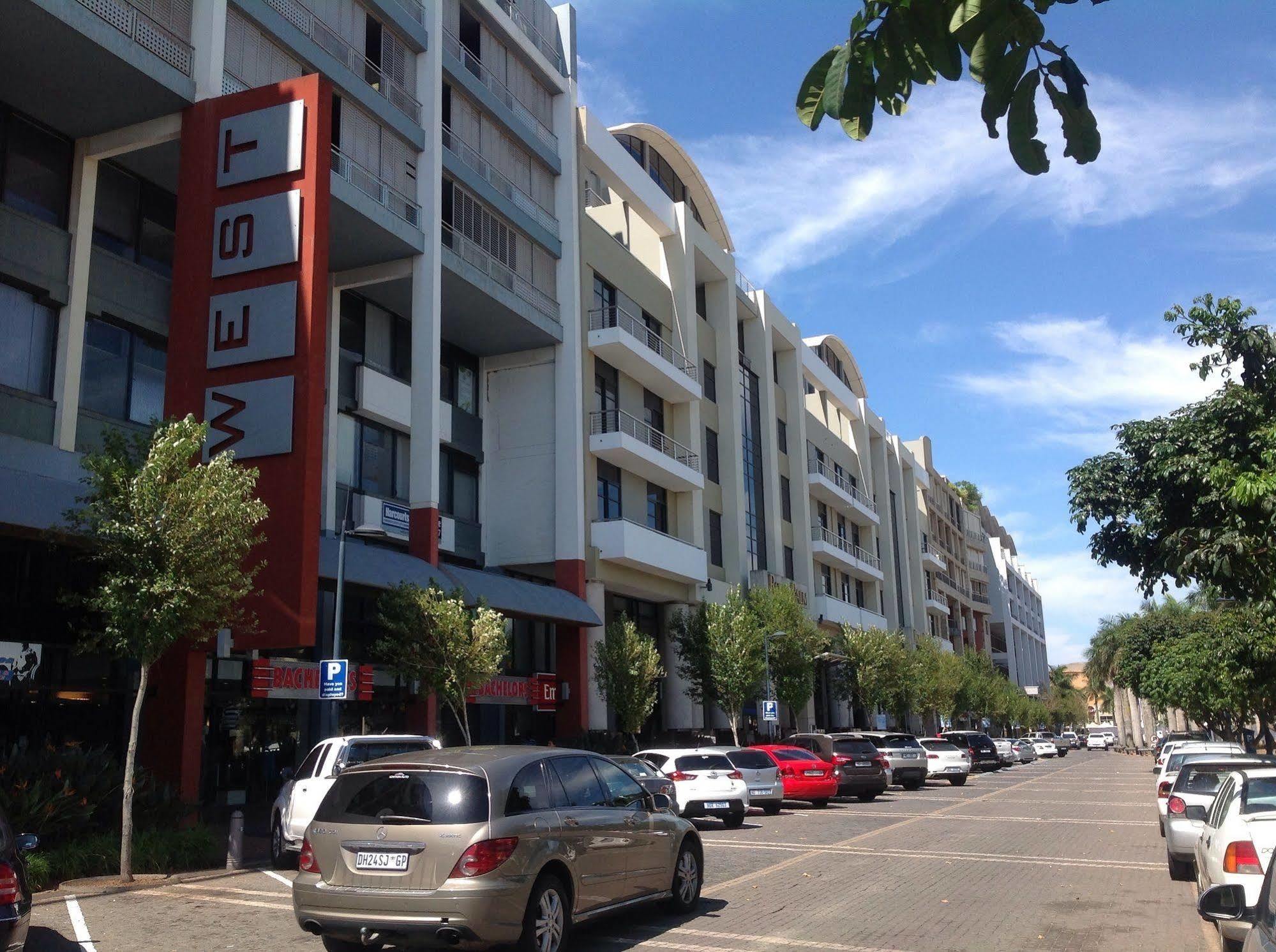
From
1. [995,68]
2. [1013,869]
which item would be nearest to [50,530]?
[1013,869]

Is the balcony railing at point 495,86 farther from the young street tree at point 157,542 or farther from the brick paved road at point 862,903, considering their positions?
the brick paved road at point 862,903

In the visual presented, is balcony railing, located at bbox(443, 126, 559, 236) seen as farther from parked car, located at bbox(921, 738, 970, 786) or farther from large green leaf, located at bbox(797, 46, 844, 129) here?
large green leaf, located at bbox(797, 46, 844, 129)

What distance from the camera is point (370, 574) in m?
24.0

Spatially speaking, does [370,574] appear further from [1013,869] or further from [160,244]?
[1013,869]

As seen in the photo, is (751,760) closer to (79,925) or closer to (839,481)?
(79,925)

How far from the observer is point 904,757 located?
3447cm

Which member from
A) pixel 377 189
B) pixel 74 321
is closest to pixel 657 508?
pixel 377 189

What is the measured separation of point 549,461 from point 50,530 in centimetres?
1782

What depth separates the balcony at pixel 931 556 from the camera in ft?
259

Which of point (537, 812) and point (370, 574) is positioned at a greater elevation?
point (370, 574)

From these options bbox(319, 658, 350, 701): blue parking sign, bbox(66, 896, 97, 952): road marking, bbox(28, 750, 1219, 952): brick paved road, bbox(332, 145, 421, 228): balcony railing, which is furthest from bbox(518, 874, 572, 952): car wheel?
bbox(332, 145, 421, 228): balcony railing

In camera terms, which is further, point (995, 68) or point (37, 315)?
point (37, 315)

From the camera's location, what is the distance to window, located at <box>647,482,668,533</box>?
128 feet

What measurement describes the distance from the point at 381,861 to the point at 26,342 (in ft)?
51.3
